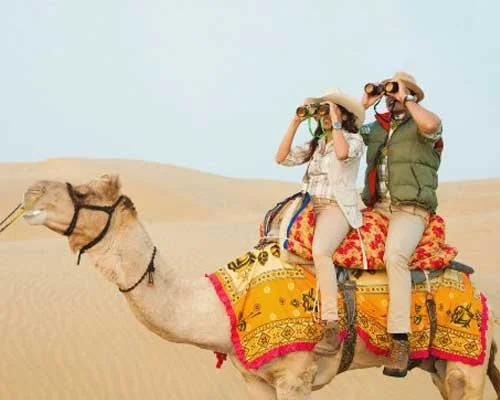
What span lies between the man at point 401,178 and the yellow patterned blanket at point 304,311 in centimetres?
16

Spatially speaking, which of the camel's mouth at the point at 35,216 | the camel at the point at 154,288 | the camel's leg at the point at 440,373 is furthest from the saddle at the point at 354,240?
the camel's mouth at the point at 35,216

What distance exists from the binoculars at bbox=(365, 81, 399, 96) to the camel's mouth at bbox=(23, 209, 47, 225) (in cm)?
239

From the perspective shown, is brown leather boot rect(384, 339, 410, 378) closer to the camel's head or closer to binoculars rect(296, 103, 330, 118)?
binoculars rect(296, 103, 330, 118)

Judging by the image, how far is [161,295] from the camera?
5.33 meters

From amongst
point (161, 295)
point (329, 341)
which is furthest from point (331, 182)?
point (161, 295)

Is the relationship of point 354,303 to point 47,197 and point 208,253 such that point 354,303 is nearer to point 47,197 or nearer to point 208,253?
point 47,197


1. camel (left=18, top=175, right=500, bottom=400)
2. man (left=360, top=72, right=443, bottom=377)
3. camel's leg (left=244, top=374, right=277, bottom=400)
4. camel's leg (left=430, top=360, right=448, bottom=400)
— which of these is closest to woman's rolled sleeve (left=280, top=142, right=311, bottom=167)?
man (left=360, top=72, right=443, bottom=377)

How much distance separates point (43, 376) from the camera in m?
10.3

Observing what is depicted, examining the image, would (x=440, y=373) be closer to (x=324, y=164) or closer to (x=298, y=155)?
(x=324, y=164)

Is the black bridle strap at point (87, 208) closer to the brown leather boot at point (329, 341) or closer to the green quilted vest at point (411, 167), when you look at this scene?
the brown leather boot at point (329, 341)

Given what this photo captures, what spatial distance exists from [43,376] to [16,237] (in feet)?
66.7

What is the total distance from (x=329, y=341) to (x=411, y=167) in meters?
1.30

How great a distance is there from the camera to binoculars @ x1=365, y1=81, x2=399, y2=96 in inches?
227

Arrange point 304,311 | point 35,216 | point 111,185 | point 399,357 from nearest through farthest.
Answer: point 35,216, point 111,185, point 304,311, point 399,357
